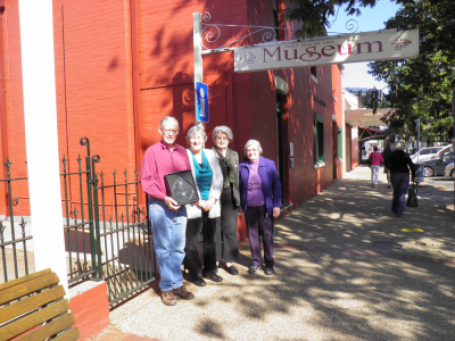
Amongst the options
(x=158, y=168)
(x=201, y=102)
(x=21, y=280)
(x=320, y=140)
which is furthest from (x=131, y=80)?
(x=320, y=140)

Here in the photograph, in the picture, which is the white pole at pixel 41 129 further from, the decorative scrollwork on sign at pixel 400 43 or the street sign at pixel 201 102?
the decorative scrollwork on sign at pixel 400 43

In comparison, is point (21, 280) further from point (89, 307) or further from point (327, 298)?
point (327, 298)

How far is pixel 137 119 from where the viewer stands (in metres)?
7.40

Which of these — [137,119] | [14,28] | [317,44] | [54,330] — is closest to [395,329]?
[54,330]

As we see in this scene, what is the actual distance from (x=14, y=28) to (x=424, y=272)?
9.22 metres

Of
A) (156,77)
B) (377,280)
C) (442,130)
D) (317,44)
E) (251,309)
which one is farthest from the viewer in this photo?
(442,130)

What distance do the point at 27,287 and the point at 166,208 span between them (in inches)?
60.7

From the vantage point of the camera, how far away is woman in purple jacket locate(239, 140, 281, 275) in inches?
189

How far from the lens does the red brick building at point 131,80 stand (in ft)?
22.7

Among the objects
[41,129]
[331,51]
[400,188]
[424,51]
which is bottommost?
[400,188]

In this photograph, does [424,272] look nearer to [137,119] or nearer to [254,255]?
[254,255]

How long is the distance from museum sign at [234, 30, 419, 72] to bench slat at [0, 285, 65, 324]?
414cm

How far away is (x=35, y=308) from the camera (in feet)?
8.38

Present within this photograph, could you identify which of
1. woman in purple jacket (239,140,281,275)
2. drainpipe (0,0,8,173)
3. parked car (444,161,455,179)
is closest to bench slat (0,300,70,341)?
woman in purple jacket (239,140,281,275)
